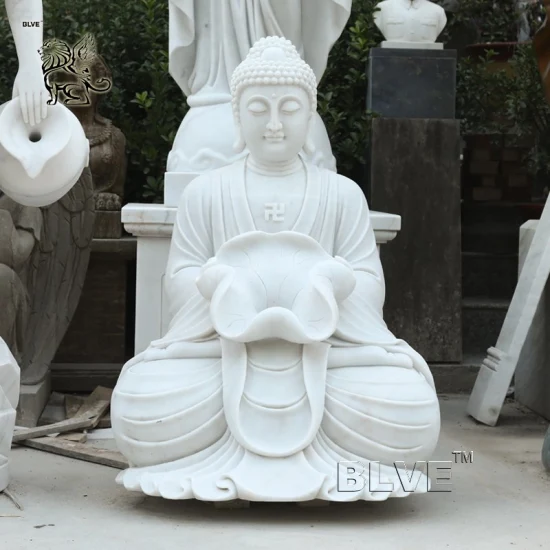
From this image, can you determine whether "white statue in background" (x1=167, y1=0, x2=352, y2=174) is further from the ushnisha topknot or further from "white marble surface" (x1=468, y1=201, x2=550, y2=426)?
"white marble surface" (x1=468, y1=201, x2=550, y2=426)

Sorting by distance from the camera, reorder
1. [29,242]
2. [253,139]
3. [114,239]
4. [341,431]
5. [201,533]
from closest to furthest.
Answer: [201,533], [341,431], [253,139], [29,242], [114,239]

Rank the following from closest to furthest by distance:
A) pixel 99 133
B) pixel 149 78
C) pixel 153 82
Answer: pixel 99 133 → pixel 153 82 → pixel 149 78

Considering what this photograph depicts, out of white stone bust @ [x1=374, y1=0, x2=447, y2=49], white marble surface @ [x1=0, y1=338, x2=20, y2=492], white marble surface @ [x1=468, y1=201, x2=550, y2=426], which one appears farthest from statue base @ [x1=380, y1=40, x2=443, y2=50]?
white marble surface @ [x1=0, y1=338, x2=20, y2=492]

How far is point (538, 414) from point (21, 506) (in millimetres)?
3226

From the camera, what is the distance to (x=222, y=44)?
A: 6016mm

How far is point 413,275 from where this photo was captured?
23.6 feet

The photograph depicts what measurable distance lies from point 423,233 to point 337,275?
282 cm

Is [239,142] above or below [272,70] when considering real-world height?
below

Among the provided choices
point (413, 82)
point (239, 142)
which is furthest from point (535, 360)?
point (239, 142)

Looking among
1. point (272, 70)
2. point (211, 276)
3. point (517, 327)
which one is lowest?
point (517, 327)

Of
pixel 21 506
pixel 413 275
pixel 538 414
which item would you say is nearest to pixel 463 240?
pixel 413 275

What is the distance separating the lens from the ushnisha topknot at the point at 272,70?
4715mm

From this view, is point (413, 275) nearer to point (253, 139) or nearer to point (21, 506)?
point (253, 139)

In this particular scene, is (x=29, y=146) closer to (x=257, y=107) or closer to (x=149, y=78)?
(x=257, y=107)
